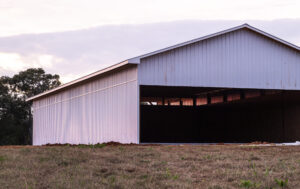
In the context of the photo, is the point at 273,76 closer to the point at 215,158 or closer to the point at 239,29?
the point at 239,29

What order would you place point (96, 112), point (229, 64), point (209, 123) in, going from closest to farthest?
point (229, 64)
point (96, 112)
point (209, 123)

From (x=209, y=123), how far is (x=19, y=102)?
93.6 feet

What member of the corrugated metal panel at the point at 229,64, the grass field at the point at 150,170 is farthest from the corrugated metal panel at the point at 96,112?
the grass field at the point at 150,170

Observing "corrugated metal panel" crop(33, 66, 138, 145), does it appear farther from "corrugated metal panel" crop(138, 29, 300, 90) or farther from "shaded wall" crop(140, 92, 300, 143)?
"shaded wall" crop(140, 92, 300, 143)

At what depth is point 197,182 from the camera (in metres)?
10.2

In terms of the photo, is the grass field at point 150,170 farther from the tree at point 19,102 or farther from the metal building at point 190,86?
the tree at point 19,102

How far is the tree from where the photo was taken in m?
55.6

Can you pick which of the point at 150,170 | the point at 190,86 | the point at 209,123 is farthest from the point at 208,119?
the point at 150,170

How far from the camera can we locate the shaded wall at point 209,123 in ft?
117

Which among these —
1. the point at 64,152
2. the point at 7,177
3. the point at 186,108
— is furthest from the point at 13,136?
the point at 7,177

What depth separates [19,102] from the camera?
191ft

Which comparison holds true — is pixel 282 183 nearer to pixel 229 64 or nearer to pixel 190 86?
pixel 190 86

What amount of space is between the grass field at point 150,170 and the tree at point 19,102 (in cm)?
4232

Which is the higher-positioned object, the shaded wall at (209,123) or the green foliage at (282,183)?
the shaded wall at (209,123)
